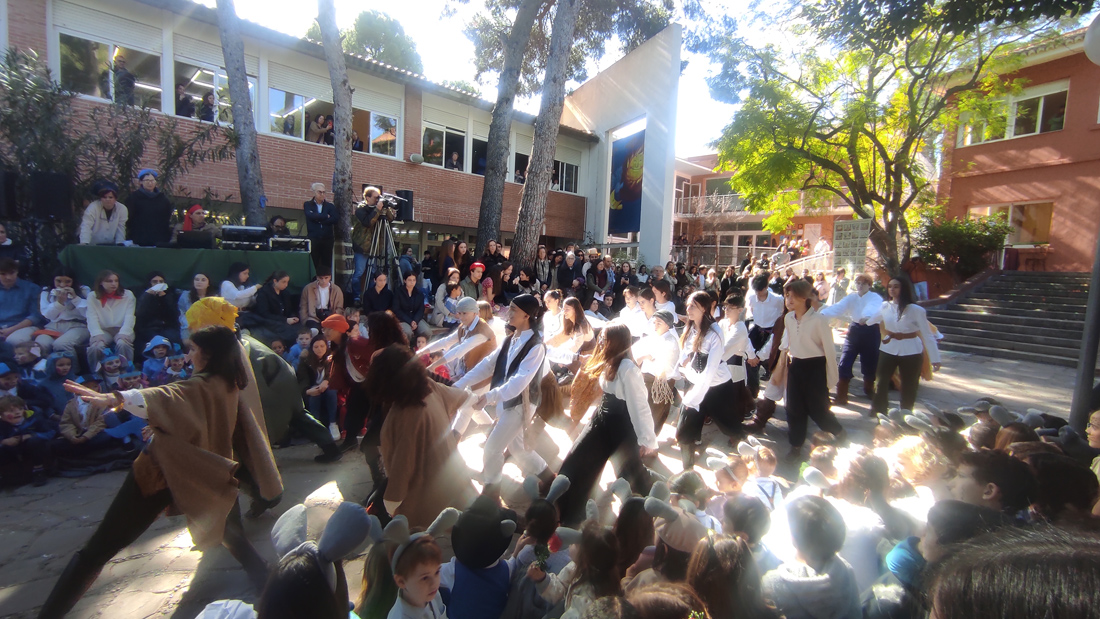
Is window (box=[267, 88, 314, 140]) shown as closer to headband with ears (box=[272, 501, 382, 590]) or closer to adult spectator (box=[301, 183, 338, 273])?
adult spectator (box=[301, 183, 338, 273])

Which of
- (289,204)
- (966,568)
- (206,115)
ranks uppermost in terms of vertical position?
(206,115)

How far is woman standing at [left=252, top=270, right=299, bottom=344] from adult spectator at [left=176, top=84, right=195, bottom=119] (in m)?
7.11

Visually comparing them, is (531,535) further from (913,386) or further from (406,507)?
(913,386)

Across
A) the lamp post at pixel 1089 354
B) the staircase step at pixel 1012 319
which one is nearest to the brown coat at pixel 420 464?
the lamp post at pixel 1089 354

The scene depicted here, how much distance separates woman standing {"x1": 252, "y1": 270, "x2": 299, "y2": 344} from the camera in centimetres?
723

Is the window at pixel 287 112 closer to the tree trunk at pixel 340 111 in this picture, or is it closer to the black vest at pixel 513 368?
the tree trunk at pixel 340 111

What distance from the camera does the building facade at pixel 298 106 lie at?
10812 millimetres

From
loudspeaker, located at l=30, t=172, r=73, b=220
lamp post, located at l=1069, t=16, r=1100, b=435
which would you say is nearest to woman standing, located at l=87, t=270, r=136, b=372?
loudspeaker, located at l=30, t=172, r=73, b=220

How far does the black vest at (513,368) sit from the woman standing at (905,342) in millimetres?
4067

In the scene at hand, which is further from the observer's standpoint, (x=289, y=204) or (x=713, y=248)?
(x=713, y=248)

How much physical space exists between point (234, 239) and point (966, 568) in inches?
343

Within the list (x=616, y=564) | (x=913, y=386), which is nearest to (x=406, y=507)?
(x=616, y=564)

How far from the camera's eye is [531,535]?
2.59 m

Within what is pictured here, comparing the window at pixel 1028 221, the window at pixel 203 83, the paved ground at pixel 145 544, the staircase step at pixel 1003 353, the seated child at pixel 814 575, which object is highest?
the window at pixel 203 83
